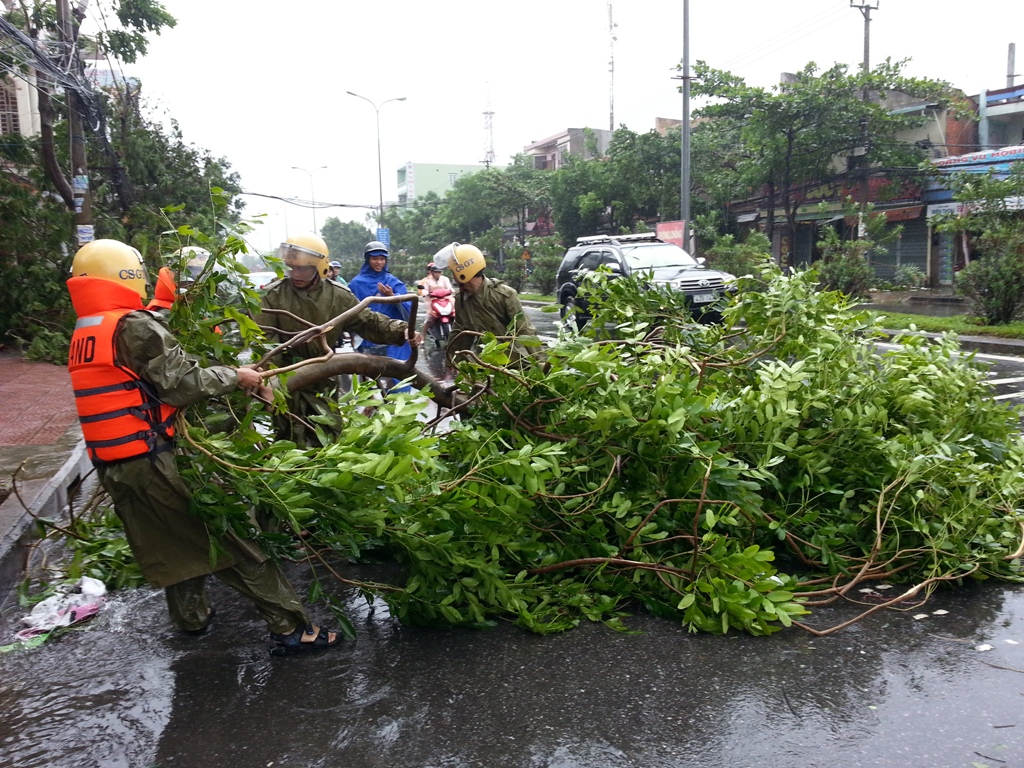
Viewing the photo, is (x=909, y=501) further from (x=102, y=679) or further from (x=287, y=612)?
(x=102, y=679)

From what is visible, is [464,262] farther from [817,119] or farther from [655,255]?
[817,119]

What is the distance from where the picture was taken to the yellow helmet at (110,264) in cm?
347

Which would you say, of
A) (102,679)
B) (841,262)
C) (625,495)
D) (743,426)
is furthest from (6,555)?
(841,262)

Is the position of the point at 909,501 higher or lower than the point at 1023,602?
higher

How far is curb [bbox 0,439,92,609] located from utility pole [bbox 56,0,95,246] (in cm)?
840

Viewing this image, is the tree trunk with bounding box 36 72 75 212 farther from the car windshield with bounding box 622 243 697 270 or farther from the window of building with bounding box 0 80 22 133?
the car windshield with bounding box 622 243 697 270

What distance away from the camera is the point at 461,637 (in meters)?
3.90

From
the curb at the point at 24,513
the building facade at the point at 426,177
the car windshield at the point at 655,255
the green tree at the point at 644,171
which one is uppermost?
the building facade at the point at 426,177

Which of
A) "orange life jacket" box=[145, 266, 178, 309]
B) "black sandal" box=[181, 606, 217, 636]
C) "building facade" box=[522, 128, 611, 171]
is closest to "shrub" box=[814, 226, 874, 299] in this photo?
"orange life jacket" box=[145, 266, 178, 309]

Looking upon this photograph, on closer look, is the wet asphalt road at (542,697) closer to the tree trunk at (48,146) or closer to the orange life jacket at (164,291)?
the orange life jacket at (164,291)

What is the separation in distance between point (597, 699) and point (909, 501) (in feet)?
6.74

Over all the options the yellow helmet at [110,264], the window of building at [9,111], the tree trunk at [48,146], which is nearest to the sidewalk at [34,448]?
the yellow helmet at [110,264]

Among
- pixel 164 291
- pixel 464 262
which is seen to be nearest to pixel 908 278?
pixel 464 262

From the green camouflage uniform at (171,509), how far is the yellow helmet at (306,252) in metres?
1.73
